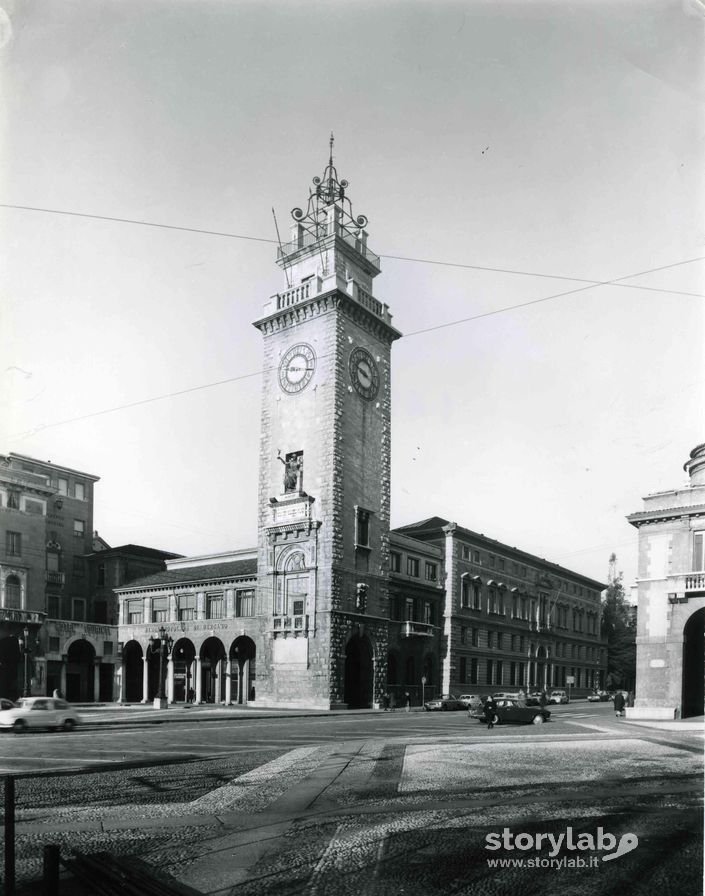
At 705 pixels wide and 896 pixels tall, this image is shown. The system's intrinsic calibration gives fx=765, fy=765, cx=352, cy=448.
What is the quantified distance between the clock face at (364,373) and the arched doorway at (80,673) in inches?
925

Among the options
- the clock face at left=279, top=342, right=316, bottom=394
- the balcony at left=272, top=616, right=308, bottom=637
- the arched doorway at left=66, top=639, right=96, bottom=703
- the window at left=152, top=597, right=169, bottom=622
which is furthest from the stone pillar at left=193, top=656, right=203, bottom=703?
the clock face at left=279, top=342, right=316, bottom=394

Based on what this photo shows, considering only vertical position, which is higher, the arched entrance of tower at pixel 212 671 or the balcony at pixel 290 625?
the balcony at pixel 290 625

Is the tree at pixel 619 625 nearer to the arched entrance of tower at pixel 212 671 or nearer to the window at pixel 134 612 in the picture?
the arched entrance of tower at pixel 212 671

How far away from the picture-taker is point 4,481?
57.7 ft

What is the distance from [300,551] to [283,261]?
17.2 metres

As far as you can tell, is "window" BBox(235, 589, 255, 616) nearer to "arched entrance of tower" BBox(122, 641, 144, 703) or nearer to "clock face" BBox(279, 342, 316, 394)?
"arched entrance of tower" BBox(122, 641, 144, 703)

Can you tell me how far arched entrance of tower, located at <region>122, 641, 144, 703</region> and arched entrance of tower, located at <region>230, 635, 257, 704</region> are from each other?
305 inches

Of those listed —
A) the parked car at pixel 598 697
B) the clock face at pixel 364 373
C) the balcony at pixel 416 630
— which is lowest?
the parked car at pixel 598 697

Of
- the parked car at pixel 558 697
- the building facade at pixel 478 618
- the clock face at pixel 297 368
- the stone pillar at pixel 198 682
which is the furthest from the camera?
the building facade at pixel 478 618

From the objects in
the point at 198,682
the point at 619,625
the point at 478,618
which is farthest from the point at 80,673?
the point at 619,625

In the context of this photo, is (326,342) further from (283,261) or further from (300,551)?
(300,551)

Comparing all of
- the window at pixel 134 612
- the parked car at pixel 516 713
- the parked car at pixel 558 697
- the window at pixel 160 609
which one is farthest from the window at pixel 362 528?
the window at pixel 134 612

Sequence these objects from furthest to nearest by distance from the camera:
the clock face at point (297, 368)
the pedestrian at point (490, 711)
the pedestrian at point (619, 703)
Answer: the clock face at point (297, 368)
the pedestrian at point (619, 703)
the pedestrian at point (490, 711)

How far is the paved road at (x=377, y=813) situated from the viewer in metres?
7.27
